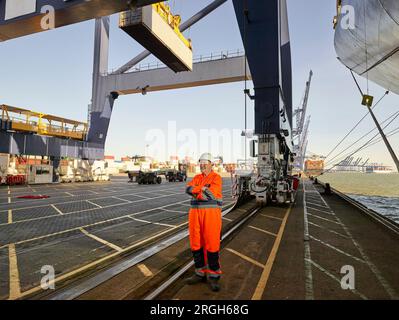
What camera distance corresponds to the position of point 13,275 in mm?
4078

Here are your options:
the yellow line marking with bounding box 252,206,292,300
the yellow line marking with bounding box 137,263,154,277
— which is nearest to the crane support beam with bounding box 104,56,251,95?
the yellow line marking with bounding box 252,206,292,300

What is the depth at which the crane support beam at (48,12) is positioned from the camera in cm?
747

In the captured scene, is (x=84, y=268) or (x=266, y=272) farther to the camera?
(x=84, y=268)

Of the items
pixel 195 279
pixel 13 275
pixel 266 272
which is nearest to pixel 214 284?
pixel 195 279

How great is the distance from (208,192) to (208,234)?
0.56m

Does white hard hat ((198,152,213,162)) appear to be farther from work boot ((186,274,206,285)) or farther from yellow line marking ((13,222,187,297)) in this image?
yellow line marking ((13,222,187,297))

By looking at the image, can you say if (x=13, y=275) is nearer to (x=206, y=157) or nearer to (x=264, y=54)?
(x=206, y=157)

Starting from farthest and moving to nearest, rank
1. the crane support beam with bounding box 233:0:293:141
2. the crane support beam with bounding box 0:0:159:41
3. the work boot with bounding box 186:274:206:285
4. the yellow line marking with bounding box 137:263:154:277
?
the crane support beam with bounding box 233:0:293:141 < the crane support beam with bounding box 0:0:159:41 < the yellow line marking with bounding box 137:263:154:277 < the work boot with bounding box 186:274:206:285

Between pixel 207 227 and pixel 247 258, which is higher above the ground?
pixel 207 227

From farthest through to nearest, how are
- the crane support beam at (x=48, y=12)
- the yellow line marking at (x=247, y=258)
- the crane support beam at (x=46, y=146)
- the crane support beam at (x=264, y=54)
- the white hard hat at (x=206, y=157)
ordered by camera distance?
the crane support beam at (x=46, y=146), the crane support beam at (x=264, y=54), the crane support beam at (x=48, y=12), the yellow line marking at (x=247, y=258), the white hard hat at (x=206, y=157)

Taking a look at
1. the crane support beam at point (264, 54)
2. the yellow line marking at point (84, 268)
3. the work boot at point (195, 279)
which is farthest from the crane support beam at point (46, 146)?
the work boot at point (195, 279)

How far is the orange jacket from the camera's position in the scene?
356 centimetres

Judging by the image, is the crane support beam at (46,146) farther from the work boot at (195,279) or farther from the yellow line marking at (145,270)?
the work boot at (195,279)

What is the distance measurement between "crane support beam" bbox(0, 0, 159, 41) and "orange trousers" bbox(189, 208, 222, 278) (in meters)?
6.57
